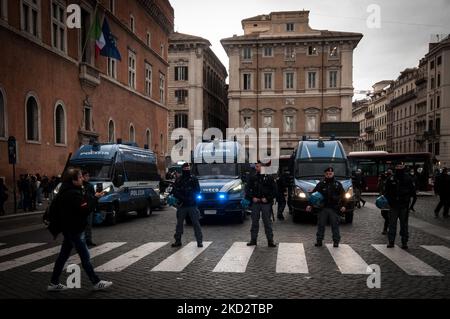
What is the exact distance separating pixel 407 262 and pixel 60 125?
78.9 feet

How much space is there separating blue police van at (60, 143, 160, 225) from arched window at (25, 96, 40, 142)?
364 inches

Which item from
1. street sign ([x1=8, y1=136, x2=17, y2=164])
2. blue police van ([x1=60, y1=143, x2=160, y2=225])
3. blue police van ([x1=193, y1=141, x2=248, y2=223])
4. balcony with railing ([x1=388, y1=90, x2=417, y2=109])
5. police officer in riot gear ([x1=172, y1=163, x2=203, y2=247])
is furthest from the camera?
balcony with railing ([x1=388, y1=90, x2=417, y2=109])

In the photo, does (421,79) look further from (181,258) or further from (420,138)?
(181,258)

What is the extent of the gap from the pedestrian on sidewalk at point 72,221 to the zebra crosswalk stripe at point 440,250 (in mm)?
6993

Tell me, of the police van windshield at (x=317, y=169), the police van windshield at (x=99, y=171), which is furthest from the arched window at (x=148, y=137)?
the police van windshield at (x=317, y=169)

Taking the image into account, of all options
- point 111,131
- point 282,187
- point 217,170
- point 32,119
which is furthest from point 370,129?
point 217,170

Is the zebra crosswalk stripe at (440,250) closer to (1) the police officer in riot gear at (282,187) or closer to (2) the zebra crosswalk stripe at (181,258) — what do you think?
(2) the zebra crosswalk stripe at (181,258)

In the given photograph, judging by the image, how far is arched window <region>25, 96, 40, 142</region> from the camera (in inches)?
970

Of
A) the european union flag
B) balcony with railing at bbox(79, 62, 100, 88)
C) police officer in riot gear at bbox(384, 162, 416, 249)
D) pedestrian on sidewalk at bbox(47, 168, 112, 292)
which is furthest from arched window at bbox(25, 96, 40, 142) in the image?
police officer in riot gear at bbox(384, 162, 416, 249)

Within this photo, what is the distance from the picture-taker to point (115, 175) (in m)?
15.7

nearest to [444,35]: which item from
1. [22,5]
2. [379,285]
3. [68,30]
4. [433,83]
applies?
[433,83]

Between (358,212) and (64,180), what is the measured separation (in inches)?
608

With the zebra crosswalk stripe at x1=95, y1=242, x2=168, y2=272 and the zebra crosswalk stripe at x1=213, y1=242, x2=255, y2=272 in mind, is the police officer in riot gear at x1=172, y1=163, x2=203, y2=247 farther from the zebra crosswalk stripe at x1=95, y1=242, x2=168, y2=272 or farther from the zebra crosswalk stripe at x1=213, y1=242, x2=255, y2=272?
the zebra crosswalk stripe at x1=213, y1=242, x2=255, y2=272
